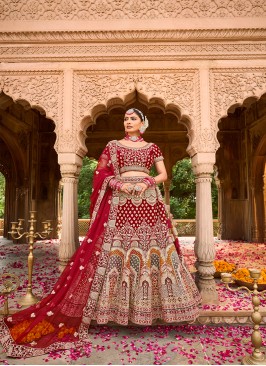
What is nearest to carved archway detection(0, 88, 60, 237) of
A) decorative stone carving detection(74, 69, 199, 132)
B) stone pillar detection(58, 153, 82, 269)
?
decorative stone carving detection(74, 69, 199, 132)

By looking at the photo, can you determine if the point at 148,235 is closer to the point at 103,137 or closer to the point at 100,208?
the point at 100,208

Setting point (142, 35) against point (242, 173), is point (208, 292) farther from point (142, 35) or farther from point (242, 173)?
point (242, 173)

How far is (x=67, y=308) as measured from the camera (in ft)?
9.20

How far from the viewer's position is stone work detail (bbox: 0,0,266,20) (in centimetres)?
375

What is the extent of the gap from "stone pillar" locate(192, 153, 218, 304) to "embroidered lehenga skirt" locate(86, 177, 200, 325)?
1.88 ft

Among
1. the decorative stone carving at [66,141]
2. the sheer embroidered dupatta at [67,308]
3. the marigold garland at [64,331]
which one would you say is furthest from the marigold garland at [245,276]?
the decorative stone carving at [66,141]

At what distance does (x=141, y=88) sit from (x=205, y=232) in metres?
1.95

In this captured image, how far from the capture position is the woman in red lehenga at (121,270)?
8.83ft

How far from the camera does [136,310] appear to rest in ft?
8.79

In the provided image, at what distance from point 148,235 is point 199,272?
1145mm

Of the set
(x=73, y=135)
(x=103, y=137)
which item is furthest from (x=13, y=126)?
(x=73, y=135)

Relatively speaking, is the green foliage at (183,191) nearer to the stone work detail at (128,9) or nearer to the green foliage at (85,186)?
the green foliage at (85,186)

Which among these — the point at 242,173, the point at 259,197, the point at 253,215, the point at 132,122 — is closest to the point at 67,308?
the point at 132,122

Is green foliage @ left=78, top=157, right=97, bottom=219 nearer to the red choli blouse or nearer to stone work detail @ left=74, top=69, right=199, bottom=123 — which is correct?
stone work detail @ left=74, top=69, right=199, bottom=123
